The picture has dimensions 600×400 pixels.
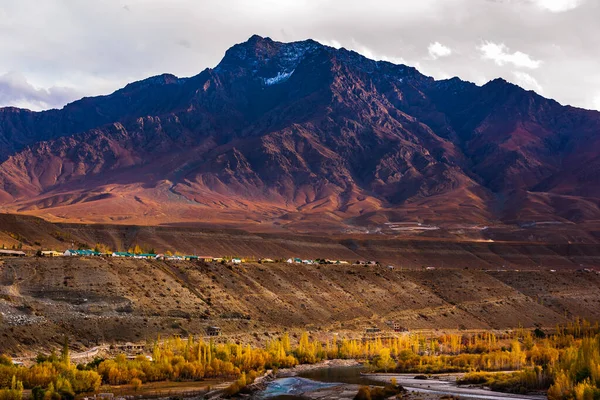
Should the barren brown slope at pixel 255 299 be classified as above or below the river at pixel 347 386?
above

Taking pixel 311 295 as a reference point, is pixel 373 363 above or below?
below

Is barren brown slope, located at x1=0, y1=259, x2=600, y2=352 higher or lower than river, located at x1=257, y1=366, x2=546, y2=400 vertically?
higher

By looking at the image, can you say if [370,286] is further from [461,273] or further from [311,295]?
[461,273]

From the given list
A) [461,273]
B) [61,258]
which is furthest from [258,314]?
[461,273]

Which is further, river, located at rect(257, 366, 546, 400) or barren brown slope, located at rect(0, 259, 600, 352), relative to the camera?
barren brown slope, located at rect(0, 259, 600, 352)
